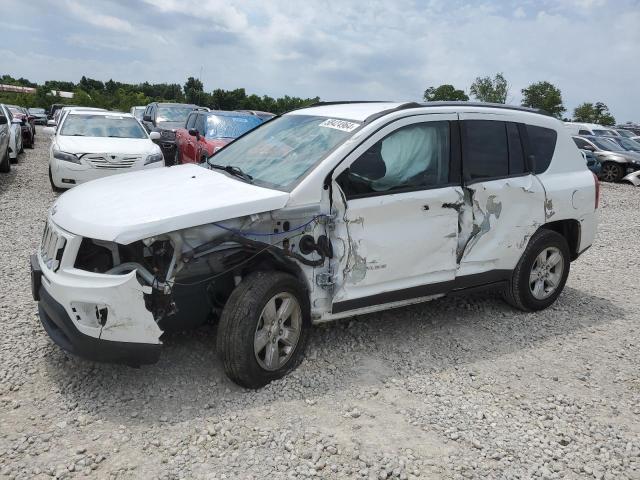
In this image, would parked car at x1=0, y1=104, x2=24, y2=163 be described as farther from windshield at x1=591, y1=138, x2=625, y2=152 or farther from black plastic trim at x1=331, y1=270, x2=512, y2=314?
windshield at x1=591, y1=138, x2=625, y2=152

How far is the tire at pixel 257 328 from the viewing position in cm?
349

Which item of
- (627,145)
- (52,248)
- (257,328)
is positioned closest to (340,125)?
(257,328)

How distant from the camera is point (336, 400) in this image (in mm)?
3643

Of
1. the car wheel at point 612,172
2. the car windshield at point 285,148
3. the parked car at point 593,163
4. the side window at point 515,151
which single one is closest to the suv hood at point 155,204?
the car windshield at point 285,148

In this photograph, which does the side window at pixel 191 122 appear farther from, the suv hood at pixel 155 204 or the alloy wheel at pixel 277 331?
the alloy wheel at pixel 277 331

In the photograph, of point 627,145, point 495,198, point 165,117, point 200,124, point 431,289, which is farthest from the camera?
point 627,145

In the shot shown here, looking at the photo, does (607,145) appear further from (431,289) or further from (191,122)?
(431,289)

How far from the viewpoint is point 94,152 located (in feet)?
31.5

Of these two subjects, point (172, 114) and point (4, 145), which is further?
point (172, 114)

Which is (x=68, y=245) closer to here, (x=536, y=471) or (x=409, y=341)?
(x=409, y=341)

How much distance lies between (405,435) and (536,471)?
729 millimetres

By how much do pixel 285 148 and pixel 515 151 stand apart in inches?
83.4

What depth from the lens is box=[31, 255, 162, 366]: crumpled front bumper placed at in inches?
126

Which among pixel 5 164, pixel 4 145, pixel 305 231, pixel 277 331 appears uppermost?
pixel 4 145
